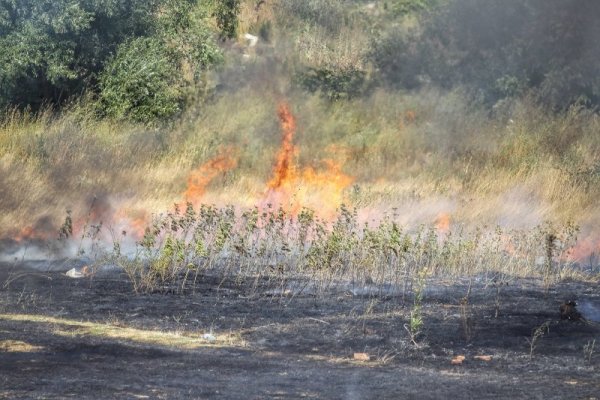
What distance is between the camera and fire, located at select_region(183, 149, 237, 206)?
19781 mm

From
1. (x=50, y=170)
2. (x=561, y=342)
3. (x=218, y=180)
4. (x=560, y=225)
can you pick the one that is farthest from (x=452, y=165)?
(x=561, y=342)

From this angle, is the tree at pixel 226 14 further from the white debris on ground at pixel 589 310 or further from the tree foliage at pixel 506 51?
the white debris on ground at pixel 589 310

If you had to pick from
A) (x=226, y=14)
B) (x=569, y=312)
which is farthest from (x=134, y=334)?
(x=226, y=14)

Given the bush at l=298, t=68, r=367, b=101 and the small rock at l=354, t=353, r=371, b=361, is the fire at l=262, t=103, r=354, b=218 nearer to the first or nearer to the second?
the bush at l=298, t=68, r=367, b=101

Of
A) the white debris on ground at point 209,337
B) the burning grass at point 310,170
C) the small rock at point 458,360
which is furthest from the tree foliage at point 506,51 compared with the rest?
the small rock at point 458,360

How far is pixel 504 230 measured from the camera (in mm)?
18469

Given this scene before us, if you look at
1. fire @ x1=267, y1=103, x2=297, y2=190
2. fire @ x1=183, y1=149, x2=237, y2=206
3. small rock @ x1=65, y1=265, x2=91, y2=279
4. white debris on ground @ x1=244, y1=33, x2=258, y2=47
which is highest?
white debris on ground @ x1=244, y1=33, x2=258, y2=47

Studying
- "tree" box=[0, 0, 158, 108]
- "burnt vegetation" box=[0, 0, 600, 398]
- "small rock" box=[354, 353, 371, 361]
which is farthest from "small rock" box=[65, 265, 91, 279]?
"tree" box=[0, 0, 158, 108]

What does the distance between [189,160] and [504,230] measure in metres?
6.06

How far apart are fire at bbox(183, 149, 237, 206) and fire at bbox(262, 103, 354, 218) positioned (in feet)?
3.17

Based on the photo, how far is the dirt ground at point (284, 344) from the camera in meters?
8.73

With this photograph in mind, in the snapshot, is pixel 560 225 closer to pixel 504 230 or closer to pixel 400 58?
pixel 504 230

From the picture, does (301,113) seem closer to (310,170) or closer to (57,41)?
(310,170)

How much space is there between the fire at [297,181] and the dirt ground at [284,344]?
16.9ft
